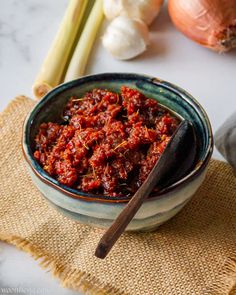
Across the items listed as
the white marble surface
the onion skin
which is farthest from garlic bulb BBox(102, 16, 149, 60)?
the onion skin

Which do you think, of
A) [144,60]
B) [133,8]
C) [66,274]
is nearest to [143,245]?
[66,274]

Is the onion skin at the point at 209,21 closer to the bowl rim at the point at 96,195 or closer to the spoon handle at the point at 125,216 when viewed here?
the bowl rim at the point at 96,195

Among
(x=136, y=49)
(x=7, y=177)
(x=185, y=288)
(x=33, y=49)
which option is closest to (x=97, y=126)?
(x=7, y=177)

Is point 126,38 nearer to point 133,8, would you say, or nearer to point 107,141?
point 133,8

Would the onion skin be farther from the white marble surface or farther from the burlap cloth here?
the burlap cloth

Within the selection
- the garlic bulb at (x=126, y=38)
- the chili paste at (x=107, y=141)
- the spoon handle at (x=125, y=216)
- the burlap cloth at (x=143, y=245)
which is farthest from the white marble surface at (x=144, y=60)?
the spoon handle at (x=125, y=216)

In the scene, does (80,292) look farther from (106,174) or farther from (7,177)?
(7,177)
